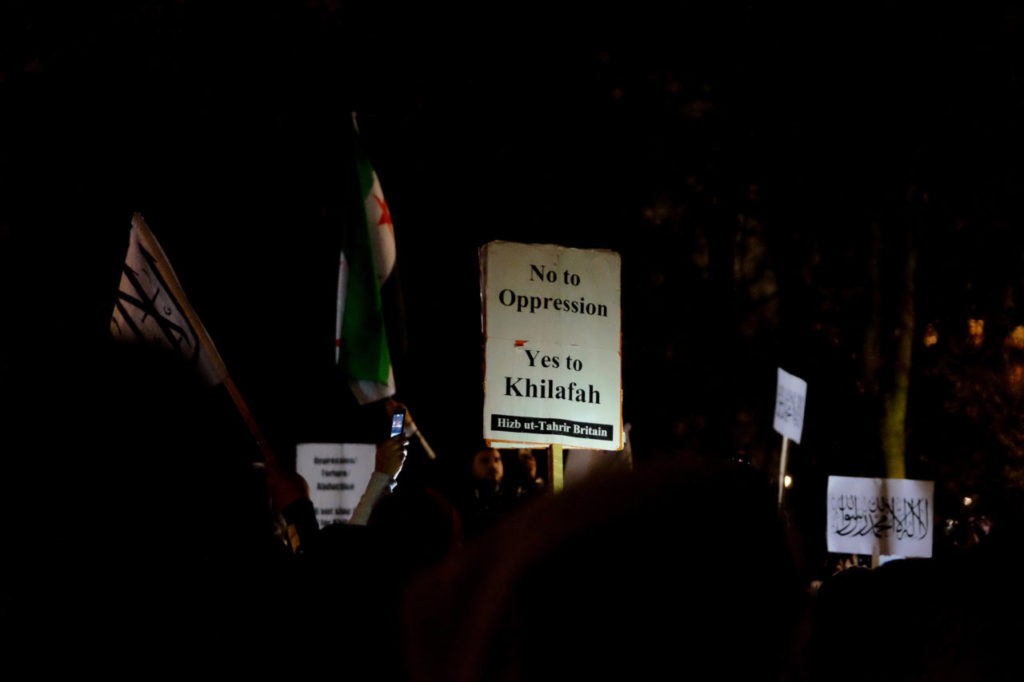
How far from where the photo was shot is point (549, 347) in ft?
21.8

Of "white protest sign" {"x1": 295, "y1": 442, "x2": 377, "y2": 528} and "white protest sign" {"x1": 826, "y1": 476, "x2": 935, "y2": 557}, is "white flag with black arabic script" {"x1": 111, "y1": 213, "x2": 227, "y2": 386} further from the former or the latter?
"white protest sign" {"x1": 826, "y1": 476, "x2": 935, "y2": 557}

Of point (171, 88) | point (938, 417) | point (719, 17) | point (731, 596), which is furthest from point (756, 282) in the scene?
point (731, 596)

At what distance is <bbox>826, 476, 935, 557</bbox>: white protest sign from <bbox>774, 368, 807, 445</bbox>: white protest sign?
2.51 ft

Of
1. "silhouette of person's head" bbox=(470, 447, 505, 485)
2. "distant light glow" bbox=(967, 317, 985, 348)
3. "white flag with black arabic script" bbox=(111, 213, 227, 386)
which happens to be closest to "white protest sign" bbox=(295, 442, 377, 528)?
"silhouette of person's head" bbox=(470, 447, 505, 485)

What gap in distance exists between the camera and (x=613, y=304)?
6.85m

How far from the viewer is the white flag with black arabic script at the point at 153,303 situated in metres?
4.64

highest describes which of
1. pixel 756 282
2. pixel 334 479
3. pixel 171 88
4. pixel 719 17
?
pixel 719 17

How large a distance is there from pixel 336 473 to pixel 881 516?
17.6 feet

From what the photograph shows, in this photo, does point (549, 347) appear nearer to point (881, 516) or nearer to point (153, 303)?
point (153, 303)

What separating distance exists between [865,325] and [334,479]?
7.31 m

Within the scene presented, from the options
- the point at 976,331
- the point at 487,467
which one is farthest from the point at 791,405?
the point at 976,331

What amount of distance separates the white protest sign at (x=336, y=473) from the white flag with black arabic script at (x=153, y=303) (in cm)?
Result: 530

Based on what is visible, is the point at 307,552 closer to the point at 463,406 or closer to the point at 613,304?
the point at 613,304

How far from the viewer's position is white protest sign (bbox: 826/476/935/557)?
9195mm
